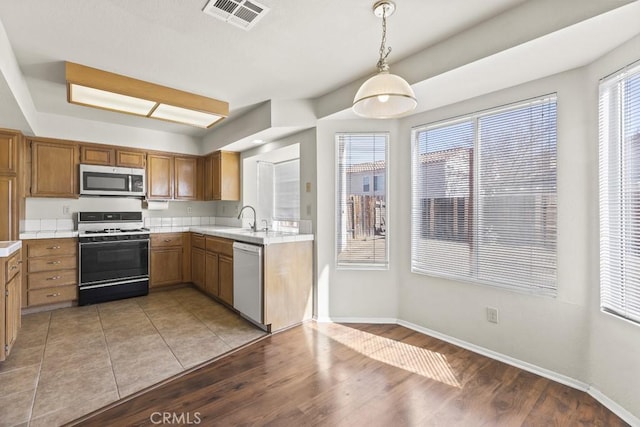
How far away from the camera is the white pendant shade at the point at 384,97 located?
1.65m

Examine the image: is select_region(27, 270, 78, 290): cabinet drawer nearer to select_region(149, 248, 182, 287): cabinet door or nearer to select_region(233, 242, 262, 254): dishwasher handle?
select_region(149, 248, 182, 287): cabinet door

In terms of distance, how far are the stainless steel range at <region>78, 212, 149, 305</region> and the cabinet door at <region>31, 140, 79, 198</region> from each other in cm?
42

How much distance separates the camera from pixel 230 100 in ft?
11.5

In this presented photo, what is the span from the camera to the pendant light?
165 centimetres

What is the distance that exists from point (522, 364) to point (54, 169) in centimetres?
569

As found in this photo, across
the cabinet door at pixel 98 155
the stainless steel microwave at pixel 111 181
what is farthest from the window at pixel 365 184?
the cabinet door at pixel 98 155

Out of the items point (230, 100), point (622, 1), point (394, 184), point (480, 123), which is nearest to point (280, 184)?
point (230, 100)

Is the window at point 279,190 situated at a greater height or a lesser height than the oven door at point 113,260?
greater

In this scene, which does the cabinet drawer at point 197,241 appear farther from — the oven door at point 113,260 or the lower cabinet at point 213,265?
the oven door at point 113,260

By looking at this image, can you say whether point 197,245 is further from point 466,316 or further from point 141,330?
point 466,316

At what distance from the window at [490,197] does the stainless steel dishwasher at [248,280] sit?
5.43 feet

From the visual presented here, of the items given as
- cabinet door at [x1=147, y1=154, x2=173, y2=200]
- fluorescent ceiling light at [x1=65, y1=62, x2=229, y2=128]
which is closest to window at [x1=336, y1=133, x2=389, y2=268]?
fluorescent ceiling light at [x1=65, y1=62, x2=229, y2=128]

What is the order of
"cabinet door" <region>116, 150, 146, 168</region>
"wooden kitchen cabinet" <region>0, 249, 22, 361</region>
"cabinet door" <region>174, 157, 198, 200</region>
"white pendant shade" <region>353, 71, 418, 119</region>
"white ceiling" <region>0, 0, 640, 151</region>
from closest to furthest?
"white pendant shade" <region>353, 71, 418, 119</region>
"white ceiling" <region>0, 0, 640, 151</region>
"wooden kitchen cabinet" <region>0, 249, 22, 361</region>
"cabinet door" <region>116, 150, 146, 168</region>
"cabinet door" <region>174, 157, 198, 200</region>

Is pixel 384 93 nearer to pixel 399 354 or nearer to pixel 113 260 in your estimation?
pixel 399 354
